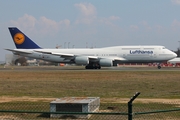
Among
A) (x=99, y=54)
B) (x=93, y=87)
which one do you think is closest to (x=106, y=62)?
(x=99, y=54)

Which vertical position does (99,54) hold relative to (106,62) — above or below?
above

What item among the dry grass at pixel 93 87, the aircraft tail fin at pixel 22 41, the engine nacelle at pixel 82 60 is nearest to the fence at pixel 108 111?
the dry grass at pixel 93 87

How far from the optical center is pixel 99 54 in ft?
195

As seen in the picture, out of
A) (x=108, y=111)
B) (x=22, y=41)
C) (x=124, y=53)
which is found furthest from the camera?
(x=22, y=41)

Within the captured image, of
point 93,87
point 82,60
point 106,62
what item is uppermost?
point 82,60

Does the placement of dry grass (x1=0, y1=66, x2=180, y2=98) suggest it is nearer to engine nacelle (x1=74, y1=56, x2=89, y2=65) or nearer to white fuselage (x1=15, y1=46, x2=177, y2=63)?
engine nacelle (x1=74, y1=56, x2=89, y2=65)

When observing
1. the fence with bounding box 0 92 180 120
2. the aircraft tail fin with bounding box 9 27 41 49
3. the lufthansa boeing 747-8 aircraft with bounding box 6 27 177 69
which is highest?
the aircraft tail fin with bounding box 9 27 41 49

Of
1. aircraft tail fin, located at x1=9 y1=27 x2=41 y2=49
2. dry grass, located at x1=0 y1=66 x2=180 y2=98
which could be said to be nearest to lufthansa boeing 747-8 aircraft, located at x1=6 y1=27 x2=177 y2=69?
aircraft tail fin, located at x1=9 y1=27 x2=41 y2=49

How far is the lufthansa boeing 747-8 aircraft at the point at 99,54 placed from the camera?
56938 millimetres

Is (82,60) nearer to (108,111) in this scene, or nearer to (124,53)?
(124,53)

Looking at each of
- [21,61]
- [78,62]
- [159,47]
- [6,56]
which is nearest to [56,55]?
[78,62]

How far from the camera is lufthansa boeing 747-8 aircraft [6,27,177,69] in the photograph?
56.9 metres

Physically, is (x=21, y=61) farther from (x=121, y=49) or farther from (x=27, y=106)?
(x=27, y=106)

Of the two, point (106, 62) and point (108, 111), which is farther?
point (106, 62)
